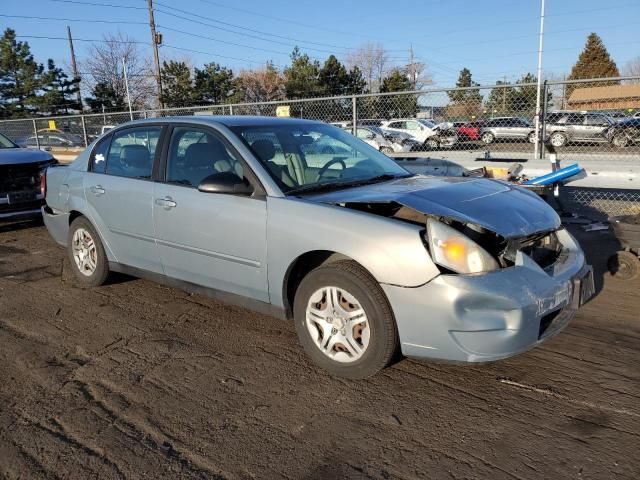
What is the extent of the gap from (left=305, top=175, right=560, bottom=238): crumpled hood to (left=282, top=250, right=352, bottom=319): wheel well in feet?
1.12

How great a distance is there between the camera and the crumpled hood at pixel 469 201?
307cm

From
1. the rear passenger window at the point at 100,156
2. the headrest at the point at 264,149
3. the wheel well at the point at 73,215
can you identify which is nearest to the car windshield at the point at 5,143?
the wheel well at the point at 73,215

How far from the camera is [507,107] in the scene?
9969 millimetres

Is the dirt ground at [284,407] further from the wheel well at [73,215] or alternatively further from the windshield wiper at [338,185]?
the wheel well at [73,215]

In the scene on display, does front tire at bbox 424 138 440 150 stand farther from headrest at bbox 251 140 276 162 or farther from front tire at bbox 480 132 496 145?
headrest at bbox 251 140 276 162

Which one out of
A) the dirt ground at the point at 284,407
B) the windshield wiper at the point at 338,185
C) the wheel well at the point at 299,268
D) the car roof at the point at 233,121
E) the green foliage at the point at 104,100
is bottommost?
the dirt ground at the point at 284,407

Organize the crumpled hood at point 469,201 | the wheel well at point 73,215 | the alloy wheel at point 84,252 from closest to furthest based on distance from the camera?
the crumpled hood at point 469,201 < the alloy wheel at point 84,252 < the wheel well at point 73,215

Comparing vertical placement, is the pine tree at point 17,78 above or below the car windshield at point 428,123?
above

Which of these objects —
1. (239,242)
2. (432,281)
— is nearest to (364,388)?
(432,281)

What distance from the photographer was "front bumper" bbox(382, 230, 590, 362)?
2746 millimetres

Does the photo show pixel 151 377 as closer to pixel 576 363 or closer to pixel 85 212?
pixel 85 212

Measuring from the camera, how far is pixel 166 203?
409 centimetres

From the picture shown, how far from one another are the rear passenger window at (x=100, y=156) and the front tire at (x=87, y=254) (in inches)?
20.6

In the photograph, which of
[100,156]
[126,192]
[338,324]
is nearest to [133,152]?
[126,192]
